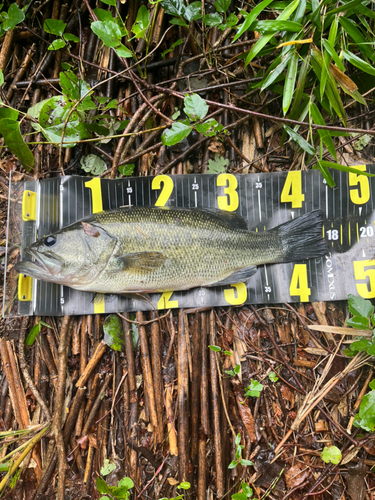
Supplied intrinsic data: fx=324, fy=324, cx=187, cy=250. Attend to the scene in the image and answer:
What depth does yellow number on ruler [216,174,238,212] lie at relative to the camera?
351 centimetres

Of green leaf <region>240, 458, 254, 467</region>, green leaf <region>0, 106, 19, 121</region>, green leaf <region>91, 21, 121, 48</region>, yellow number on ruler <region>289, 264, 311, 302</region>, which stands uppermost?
green leaf <region>91, 21, 121, 48</region>

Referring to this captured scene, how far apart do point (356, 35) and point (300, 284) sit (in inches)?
92.9

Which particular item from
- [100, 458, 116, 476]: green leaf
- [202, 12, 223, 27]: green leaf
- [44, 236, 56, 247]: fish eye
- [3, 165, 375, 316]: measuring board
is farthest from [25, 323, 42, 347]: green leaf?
[202, 12, 223, 27]: green leaf

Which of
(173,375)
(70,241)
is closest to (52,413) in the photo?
(173,375)

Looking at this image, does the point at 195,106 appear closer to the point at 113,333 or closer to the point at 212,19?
the point at 212,19

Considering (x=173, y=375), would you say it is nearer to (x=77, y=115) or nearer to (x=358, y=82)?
(x=77, y=115)

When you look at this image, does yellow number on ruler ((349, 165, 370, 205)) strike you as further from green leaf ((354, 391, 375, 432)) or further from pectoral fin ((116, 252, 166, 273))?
pectoral fin ((116, 252, 166, 273))

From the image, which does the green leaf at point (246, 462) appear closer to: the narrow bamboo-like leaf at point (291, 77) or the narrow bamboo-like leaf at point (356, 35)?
the narrow bamboo-like leaf at point (291, 77)

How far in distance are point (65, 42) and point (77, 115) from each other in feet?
3.21

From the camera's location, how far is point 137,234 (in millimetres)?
3254

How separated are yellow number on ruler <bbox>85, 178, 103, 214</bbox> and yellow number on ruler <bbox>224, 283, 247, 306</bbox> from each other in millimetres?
1643

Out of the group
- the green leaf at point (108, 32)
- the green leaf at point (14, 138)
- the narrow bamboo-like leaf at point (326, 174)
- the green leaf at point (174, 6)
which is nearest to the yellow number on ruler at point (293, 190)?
the narrow bamboo-like leaf at point (326, 174)

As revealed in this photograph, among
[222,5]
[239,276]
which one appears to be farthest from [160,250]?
[222,5]

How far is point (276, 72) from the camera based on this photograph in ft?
9.90
